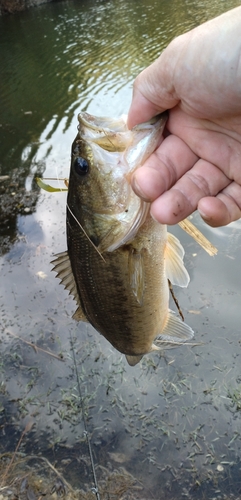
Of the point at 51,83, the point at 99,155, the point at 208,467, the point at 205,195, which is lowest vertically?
the point at 208,467

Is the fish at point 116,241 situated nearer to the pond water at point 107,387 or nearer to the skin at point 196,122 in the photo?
the skin at point 196,122

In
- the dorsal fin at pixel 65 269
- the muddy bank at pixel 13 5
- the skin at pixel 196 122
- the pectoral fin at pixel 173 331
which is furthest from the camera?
the muddy bank at pixel 13 5

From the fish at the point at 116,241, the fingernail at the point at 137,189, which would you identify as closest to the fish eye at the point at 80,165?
the fish at the point at 116,241

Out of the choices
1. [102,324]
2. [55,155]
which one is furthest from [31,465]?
[55,155]

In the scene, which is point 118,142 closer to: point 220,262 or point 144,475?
point 144,475

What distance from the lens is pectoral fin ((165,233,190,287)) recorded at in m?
2.16

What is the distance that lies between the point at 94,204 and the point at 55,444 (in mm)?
2296

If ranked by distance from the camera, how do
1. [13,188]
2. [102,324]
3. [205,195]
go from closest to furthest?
[205,195]
[102,324]
[13,188]

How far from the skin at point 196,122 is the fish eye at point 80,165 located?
257 mm

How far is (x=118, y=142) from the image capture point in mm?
1760

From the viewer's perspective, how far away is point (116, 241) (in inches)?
72.7

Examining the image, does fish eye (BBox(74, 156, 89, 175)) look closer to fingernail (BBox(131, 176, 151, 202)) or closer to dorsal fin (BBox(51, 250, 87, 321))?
fingernail (BBox(131, 176, 151, 202))

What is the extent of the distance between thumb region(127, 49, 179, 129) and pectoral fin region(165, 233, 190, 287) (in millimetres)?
→ 659

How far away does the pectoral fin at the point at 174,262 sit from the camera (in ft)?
7.10
